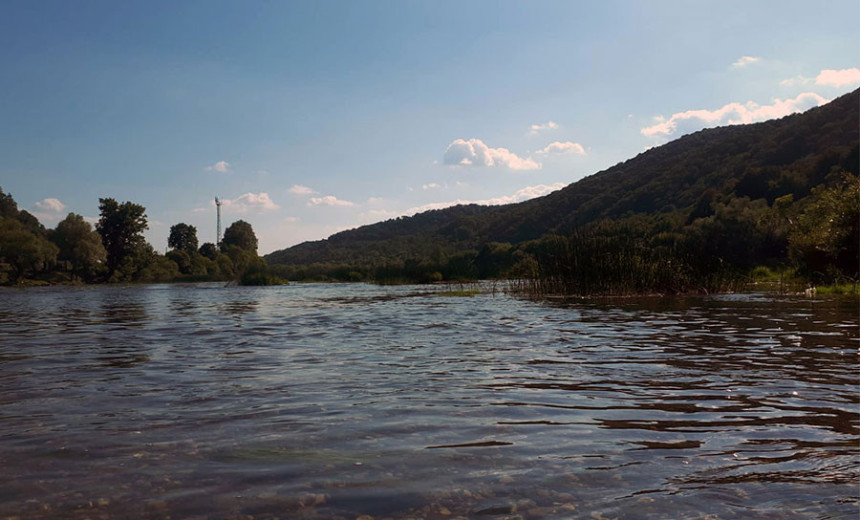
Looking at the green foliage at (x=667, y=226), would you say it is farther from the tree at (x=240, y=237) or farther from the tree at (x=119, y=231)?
the tree at (x=119, y=231)

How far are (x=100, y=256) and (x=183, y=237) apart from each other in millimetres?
52053

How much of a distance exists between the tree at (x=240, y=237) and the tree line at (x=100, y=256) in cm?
1800

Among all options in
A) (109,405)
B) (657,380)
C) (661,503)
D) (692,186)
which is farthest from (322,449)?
(692,186)

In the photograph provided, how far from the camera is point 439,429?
5039mm

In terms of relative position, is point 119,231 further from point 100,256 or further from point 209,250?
point 209,250

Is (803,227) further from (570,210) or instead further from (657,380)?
(570,210)

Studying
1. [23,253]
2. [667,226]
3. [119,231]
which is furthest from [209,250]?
[667,226]

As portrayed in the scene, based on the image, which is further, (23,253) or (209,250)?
(209,250)

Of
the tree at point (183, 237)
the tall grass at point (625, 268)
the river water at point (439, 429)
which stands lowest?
the river water at point (439, 429)

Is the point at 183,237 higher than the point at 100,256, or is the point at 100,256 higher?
the point at 183,237

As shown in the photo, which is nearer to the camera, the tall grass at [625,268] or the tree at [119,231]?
the tall grass at [625,268]

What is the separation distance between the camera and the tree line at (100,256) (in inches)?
2680

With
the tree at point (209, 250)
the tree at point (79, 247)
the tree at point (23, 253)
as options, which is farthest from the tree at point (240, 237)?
the tree at point (23, 253)

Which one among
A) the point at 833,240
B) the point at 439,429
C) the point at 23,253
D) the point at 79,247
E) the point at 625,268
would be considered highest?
the point at 79,247
